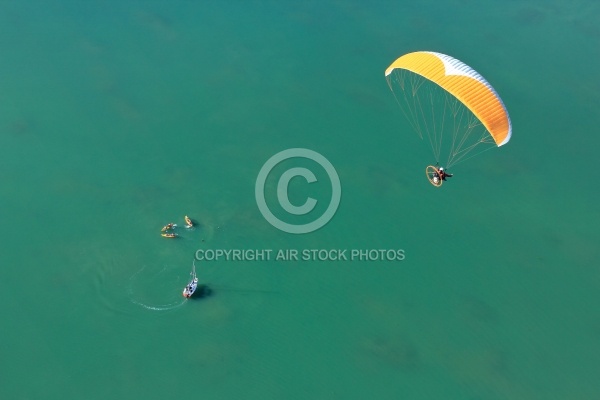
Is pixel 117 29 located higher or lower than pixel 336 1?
lower

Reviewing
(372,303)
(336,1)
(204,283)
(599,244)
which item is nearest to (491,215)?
(599,244)

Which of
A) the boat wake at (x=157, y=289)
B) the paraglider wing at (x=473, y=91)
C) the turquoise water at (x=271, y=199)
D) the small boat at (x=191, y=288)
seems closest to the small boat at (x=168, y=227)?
the turquoise water at (x=271, y=199)

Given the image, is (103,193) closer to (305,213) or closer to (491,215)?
(305,213)

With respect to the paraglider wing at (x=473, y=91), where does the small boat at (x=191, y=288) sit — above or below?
below

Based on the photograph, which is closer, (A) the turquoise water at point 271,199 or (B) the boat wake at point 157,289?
(A) the turquoise water at point 271,199

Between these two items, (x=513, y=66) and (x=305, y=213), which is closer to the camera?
(x=305, y=213)

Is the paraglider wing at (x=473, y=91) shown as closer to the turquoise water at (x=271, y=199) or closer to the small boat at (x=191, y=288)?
the turquoise water at (x=271, y=199)

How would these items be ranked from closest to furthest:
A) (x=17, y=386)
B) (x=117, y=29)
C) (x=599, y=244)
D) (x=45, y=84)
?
1. (x=17, y=386)
2. (x=599, y=244)
3. (x=45, y=84)
4. (x=117, y=29)

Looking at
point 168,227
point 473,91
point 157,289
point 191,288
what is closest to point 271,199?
point 168,227

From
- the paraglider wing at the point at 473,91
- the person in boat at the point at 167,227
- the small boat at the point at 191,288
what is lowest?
the small boat at the point at 191,288
